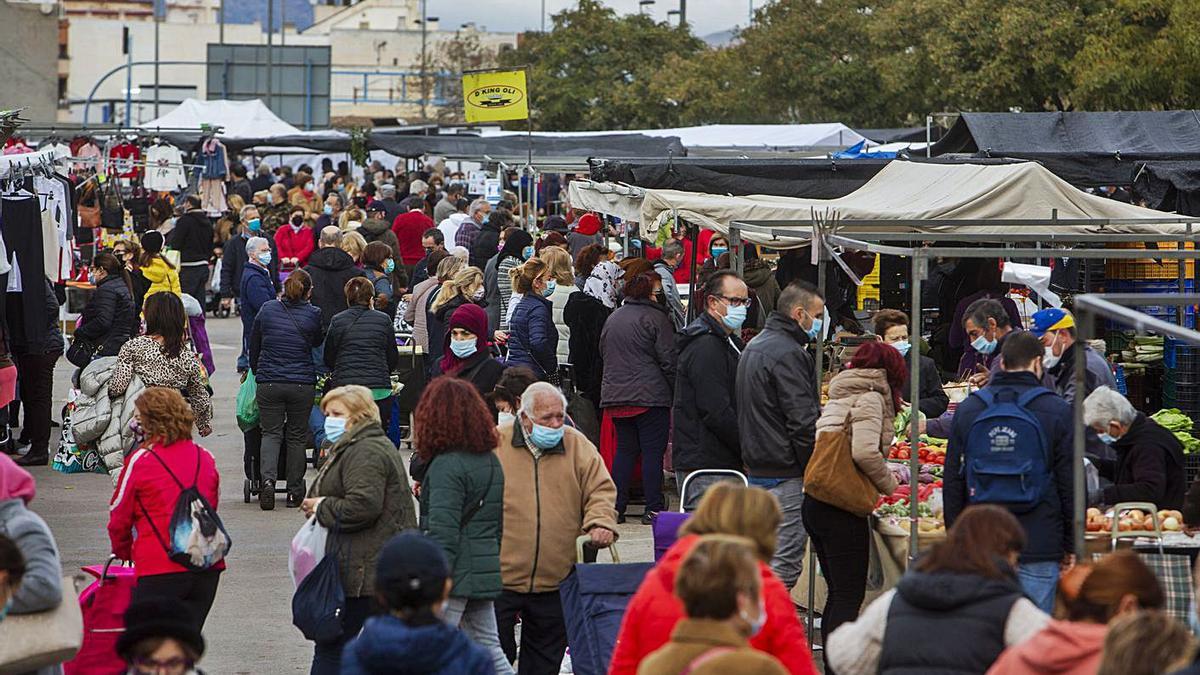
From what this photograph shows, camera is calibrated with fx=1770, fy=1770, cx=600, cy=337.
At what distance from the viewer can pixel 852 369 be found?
843 centimetres

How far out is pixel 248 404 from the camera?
13.1m

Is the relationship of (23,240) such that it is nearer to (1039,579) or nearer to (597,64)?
(1039,579)

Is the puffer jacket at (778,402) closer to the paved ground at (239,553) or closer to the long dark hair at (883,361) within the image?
the long dark hair at (883,361)

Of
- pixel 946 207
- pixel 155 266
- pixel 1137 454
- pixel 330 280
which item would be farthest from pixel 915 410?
pixel 155 266

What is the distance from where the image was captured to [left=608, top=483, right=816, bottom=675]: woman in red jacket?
5.44 meters

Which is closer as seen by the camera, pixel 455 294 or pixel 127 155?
pixel 455 294

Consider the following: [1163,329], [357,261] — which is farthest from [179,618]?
[357,261]

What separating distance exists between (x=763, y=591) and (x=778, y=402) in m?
3.43

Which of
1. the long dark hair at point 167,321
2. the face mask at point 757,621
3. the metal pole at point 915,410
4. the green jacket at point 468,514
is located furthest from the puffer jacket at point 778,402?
the long dark hair at point 167,321

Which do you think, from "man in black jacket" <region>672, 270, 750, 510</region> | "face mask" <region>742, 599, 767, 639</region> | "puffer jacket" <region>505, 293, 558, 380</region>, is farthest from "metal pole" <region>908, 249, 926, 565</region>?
"puffer jacket" <region>505, 293, 558, 380</region>

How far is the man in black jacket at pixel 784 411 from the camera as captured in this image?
882 centimetres

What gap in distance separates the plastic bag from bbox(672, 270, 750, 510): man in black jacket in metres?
2.91

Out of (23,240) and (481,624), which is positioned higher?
(23,240)

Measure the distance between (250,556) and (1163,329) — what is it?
7.69 metres
